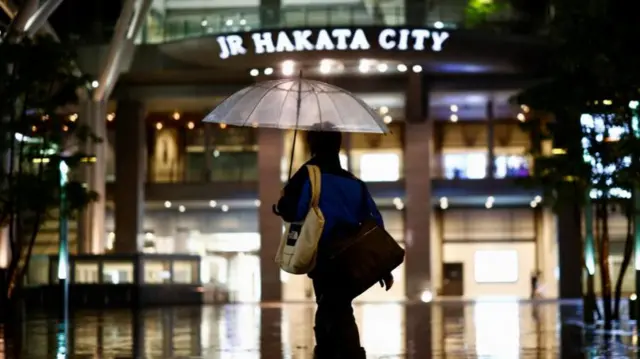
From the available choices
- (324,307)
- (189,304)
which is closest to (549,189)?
(324,307)

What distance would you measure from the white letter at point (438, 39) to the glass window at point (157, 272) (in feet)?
43.7

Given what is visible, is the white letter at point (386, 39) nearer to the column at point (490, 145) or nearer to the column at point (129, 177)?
the column at point (490, 145)

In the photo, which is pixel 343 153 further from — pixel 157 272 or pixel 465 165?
pixel 157 272

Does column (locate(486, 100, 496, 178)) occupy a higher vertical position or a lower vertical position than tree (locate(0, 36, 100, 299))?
higher

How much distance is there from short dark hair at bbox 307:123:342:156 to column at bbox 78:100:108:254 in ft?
132

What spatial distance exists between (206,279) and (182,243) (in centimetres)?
341

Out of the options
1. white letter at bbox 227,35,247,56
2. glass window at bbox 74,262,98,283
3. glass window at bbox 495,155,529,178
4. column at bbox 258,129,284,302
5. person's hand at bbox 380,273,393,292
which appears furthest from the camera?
glass window at bbox 495,155,529,178

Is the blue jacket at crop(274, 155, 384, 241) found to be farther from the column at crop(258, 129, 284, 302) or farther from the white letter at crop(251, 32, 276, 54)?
the column at crop(258, 129, 284, 302)

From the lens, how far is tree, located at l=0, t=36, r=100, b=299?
24828mm

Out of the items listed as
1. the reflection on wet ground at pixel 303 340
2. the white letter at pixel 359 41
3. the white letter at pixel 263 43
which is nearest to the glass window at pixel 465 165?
the white letter at pixel 359 41

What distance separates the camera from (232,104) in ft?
29.6

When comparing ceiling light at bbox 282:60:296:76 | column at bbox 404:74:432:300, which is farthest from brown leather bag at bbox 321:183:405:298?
column at bbox 404:74:432:300

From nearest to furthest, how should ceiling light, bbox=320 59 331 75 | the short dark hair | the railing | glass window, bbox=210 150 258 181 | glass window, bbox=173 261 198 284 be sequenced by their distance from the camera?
the short dark hair < glass window, bbox=173 261 198 284 < the railing < ceiling light, bbox=320 59 331 75 < glass window, bbox=210 150 258 181

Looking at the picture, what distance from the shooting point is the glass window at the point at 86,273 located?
39.9 metres
